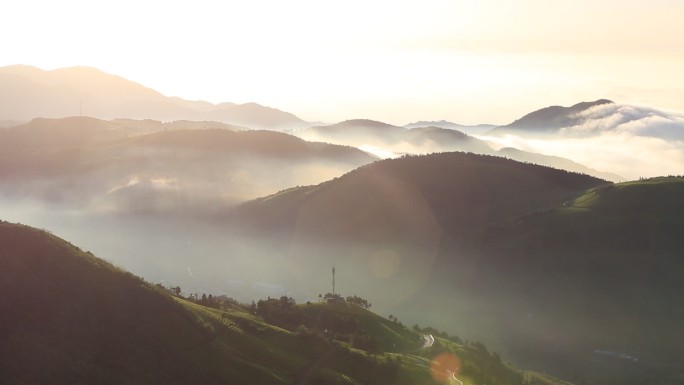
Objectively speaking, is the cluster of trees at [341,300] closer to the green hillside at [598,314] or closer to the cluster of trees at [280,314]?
the cluster of trees at [280,314]

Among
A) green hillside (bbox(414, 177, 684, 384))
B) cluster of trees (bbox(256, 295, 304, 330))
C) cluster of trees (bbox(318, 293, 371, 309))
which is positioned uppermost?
cluster of trees (bbox(256, 295, 304, 330))

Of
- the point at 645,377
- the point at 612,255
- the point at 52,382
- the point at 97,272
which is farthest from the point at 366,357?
the point at 612,255

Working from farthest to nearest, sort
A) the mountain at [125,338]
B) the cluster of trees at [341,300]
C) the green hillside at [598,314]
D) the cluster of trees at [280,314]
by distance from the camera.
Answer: the green hillside at [598,314]
the cluster of trees at [341,300]
the cluster of trees at [280,314]
the mountain at [125,338]

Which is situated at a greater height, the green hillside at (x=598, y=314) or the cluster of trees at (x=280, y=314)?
the cluster of trees at (x=280, y=314)

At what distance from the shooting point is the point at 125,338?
59062 mm

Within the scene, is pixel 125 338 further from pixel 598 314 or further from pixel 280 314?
pixel 598 314

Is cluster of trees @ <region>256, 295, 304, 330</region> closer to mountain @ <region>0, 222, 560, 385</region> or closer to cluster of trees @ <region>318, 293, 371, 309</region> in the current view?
mountain @ <region>0, 222, 560, 385</region>

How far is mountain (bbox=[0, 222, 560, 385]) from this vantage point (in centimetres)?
5303

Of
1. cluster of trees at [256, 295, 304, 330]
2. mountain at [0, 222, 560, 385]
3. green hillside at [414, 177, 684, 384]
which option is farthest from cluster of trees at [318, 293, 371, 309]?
green hillside at [414, 177, 684, 384]

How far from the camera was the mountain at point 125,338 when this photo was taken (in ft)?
174

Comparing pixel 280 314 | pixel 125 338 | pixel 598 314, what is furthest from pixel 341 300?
pixel 598 314

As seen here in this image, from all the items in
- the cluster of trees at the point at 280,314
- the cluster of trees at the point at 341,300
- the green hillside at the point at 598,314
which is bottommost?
the green hillside at the point at 598,314

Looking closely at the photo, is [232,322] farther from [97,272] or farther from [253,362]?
[97,272]

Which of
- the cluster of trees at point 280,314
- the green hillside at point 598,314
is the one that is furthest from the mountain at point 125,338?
the green hillside at point 598,314
